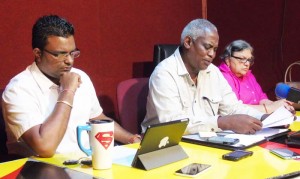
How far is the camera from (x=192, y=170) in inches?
51.9

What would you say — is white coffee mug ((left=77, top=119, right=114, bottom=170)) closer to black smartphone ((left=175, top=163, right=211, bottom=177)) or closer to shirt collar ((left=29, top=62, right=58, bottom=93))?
black smartphone ((left=175, top=163, right=211, bottom=177))

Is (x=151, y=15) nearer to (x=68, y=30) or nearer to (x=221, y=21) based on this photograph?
(x=221, y=21)

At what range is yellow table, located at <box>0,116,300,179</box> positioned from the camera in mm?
1293

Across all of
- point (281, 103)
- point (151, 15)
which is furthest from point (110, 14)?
point (281, 103)

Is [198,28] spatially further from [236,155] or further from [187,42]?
[236,155]

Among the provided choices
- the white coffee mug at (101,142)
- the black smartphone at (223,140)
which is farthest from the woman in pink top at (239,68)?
the white coffee mug at (101,142)

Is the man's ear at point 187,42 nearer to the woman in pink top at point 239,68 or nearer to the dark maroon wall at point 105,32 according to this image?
the woman in pink top at point 239,68

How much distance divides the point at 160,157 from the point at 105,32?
185 cm

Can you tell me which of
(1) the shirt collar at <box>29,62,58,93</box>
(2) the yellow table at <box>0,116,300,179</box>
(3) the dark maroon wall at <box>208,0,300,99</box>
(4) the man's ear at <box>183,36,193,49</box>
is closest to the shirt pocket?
(4) the man's ear at <box>183,36,193,49</box>

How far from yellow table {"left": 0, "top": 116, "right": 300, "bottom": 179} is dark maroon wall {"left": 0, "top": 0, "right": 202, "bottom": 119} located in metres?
1.26

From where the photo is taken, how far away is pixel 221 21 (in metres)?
3.96

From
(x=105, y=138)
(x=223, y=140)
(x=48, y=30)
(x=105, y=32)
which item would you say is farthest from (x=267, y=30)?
(x=105, y=138)

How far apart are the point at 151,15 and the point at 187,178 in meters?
2.33

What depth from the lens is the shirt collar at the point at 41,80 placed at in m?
1.82
